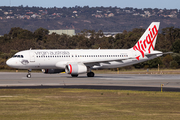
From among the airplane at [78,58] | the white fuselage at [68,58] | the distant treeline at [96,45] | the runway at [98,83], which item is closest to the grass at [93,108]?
the runway at [98,83]

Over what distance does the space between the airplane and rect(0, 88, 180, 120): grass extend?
20752mm

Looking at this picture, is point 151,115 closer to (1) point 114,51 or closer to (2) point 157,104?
(2) point 157,104

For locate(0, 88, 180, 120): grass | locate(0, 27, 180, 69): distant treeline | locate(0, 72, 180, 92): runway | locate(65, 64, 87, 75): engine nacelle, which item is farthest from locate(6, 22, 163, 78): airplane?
locate(0, 88, 180, 120): grass

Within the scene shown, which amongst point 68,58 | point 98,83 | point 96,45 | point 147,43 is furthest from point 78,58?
point 96,45

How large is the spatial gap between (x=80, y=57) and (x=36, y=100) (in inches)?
965

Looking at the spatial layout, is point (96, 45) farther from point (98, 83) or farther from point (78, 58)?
point (98, 83)

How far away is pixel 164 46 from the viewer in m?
112

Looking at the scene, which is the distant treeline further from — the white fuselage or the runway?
the runway

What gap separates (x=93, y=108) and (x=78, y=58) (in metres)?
27.3

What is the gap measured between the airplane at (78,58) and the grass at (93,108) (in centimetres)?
2075

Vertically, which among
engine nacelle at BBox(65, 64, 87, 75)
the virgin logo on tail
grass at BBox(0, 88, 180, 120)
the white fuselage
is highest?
the virgin logo on tail

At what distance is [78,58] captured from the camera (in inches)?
1738

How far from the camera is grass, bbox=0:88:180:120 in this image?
14922 mm

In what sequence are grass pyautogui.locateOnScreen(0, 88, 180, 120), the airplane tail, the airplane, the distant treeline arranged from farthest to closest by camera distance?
1. the distant treeline
2. the airplane tail
3. the airplane
4. grass pyautogui.locateOnScreen(0, 88, 180, 120)
